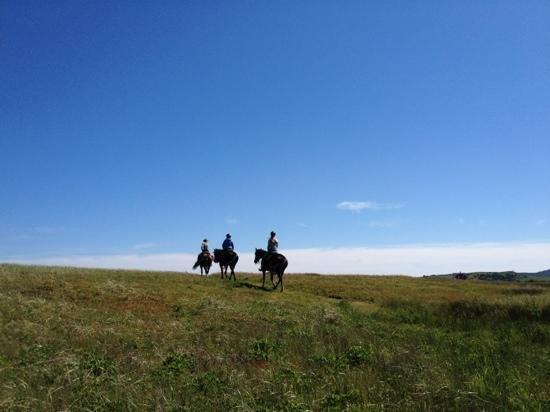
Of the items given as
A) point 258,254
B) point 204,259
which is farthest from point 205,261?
point 258,254

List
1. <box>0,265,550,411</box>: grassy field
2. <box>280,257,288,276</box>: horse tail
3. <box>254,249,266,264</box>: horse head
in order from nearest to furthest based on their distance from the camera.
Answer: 1. <box>0,265,550,411</box>: grassy field
2. <box>280,257,288,276</box>: horse tail
3. <box>254,249,266,264</box>: horse head

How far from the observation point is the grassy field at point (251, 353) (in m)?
8.74

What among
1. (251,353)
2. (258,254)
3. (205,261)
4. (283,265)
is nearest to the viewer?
(251,353)

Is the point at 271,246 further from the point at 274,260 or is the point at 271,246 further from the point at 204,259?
the point at 204,259

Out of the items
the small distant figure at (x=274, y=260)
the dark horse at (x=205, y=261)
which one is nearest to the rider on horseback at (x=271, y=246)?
the small distant figure at (x=274, y=260)

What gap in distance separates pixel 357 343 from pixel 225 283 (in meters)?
21.5

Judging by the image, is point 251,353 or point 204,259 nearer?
point 251,353

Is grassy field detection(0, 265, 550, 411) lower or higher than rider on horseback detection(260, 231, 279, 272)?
lower

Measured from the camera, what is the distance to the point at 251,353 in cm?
1280

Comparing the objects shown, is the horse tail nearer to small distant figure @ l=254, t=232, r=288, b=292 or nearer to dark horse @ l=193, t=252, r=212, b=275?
small distant figure @ l=254, t=232, r=288, b=292

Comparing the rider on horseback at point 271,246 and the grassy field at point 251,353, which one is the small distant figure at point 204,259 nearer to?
the rider on horseback at point 271,246

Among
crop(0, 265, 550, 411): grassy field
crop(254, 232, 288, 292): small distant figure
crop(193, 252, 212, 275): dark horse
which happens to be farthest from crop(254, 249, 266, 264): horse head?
crop(0, 265, 550, 411): grassy field

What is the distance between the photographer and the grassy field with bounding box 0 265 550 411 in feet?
28.7

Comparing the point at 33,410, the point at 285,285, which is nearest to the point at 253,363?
the point at 33,410
